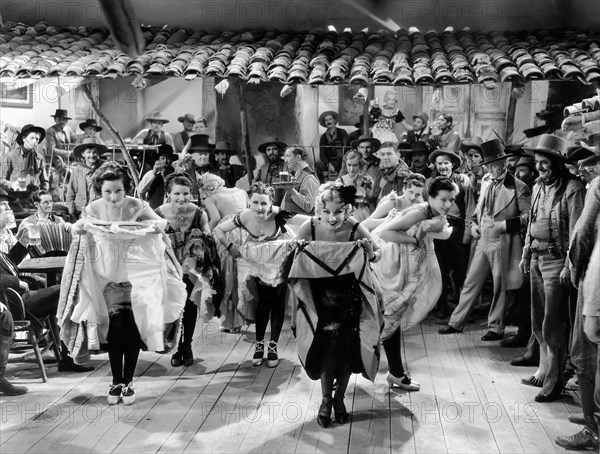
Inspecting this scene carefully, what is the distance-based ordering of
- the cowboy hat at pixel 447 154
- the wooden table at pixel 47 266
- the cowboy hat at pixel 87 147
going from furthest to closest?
the cowboy hat at pixel 87 147, the cowboy hat at pixel 447 154, the wooden table at pixel 47 266

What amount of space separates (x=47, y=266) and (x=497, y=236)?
4205mm

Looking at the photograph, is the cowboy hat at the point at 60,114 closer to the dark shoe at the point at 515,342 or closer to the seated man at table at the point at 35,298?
the seated man at table at the point at 35,298

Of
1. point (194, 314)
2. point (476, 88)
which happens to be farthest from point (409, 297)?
point (476, 88)

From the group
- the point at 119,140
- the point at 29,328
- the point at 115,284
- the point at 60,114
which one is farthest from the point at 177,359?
the point at 60,114

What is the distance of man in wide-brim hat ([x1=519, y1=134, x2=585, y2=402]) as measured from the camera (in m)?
5.57

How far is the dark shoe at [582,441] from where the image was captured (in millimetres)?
4773

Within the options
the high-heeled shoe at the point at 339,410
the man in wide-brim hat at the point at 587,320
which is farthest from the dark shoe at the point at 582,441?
the high-heeled shoe at the point at 339,410

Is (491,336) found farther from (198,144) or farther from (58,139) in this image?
(58,139)

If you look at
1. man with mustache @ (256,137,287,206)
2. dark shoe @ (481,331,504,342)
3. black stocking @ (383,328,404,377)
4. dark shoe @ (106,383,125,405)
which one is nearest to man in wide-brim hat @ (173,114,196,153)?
man with mustache @ (256,137,287,206)

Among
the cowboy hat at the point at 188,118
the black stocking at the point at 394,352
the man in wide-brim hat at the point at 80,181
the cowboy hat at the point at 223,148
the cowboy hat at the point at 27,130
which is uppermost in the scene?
the cowboy hat at the point at 188,118

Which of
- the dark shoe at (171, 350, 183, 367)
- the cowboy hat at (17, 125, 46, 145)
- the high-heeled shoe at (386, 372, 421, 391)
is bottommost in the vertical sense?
the dark shoe at (171, 350, 183, 367)

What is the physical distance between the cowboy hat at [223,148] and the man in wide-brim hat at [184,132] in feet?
1.66

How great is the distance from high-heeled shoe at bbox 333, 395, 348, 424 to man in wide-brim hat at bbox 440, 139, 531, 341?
2.85 metres

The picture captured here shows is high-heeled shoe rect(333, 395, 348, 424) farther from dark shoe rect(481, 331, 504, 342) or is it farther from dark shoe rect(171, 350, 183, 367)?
dark shoe rect(481, 331, 504, 342)
